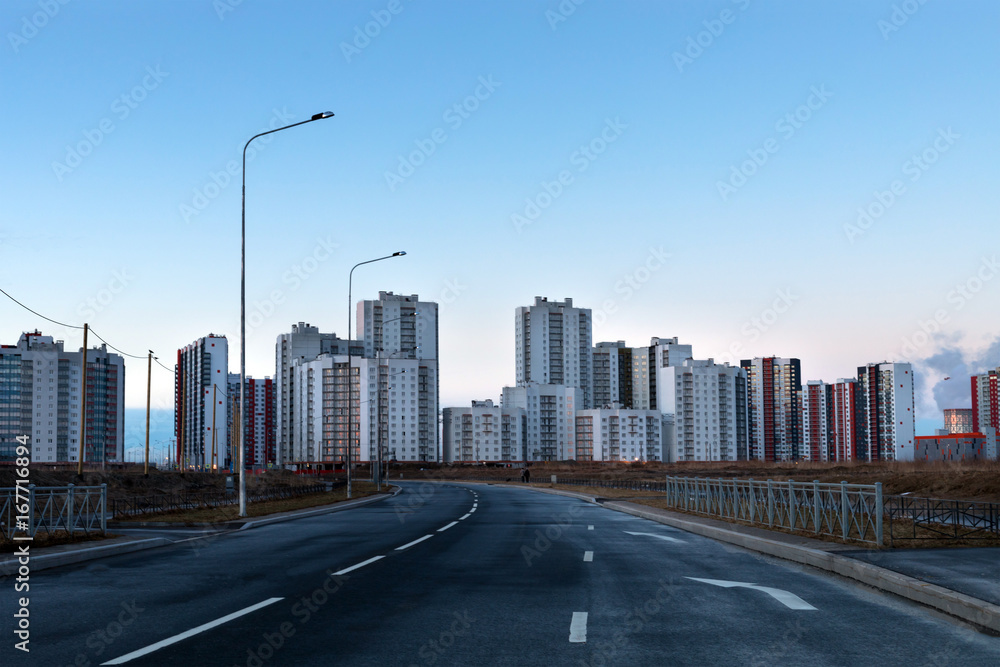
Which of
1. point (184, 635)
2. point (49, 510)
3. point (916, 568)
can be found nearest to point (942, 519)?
point (916, 568)

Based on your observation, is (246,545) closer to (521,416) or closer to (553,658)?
(553,658)

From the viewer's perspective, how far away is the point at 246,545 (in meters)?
19.0

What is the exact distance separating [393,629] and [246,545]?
38.0 feet

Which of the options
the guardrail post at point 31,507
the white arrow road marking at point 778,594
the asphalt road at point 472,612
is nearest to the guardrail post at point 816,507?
the asphalt road at point 472,612

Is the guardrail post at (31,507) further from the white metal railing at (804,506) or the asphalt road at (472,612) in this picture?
the white metal railing at (804,506)

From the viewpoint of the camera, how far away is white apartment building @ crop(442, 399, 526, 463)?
192 metres

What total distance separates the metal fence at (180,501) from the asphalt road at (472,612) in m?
18.8

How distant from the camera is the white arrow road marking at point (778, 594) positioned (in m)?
10.1

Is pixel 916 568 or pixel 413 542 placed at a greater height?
pixel 916 568

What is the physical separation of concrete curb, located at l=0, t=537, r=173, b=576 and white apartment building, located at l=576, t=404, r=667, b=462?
178 metres

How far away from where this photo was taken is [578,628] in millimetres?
8547

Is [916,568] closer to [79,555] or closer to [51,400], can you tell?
[79,555]

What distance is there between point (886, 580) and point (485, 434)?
18149 cm

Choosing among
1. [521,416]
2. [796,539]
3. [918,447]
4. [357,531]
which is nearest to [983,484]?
[796,539]
